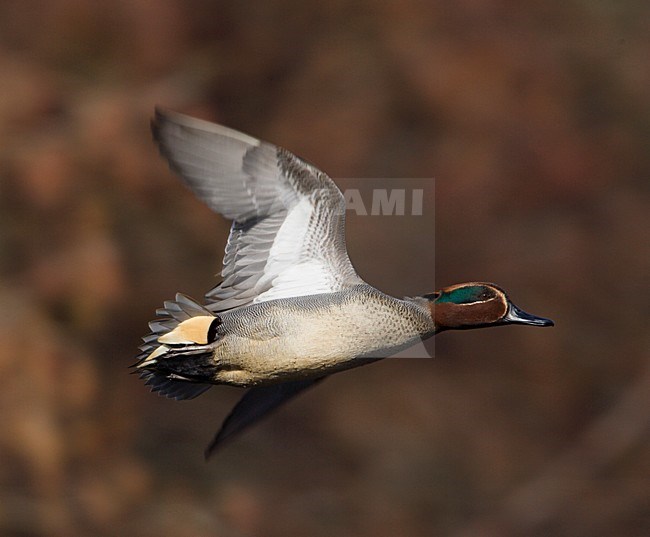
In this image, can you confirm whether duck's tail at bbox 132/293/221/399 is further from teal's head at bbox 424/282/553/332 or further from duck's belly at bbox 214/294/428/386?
teal's head at bbox 424/282/553/332

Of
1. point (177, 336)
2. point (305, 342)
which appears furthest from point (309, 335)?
point (177, 336)

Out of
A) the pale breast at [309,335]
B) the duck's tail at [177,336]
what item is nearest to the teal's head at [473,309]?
the pale breast at [309,335]

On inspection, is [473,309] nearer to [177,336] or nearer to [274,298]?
[274,298]

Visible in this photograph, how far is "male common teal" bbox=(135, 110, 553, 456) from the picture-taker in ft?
9.61

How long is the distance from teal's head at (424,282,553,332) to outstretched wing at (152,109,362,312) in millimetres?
276

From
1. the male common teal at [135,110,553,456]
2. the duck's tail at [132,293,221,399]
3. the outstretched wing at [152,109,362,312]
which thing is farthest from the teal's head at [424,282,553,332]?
the duck's tail at [132,293,221,399]

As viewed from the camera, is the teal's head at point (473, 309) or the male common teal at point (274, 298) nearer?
the male common teal at point (274, 298)

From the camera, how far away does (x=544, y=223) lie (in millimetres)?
8469

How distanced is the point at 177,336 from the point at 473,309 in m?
0.86

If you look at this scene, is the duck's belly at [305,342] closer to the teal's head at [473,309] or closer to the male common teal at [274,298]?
the male common teal at [274,298]

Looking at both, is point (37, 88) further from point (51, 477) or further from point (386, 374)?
point (386, 374)

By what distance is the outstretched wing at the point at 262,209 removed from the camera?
9.75 ft

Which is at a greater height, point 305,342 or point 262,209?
point 262,209

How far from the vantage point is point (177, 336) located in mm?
2965
